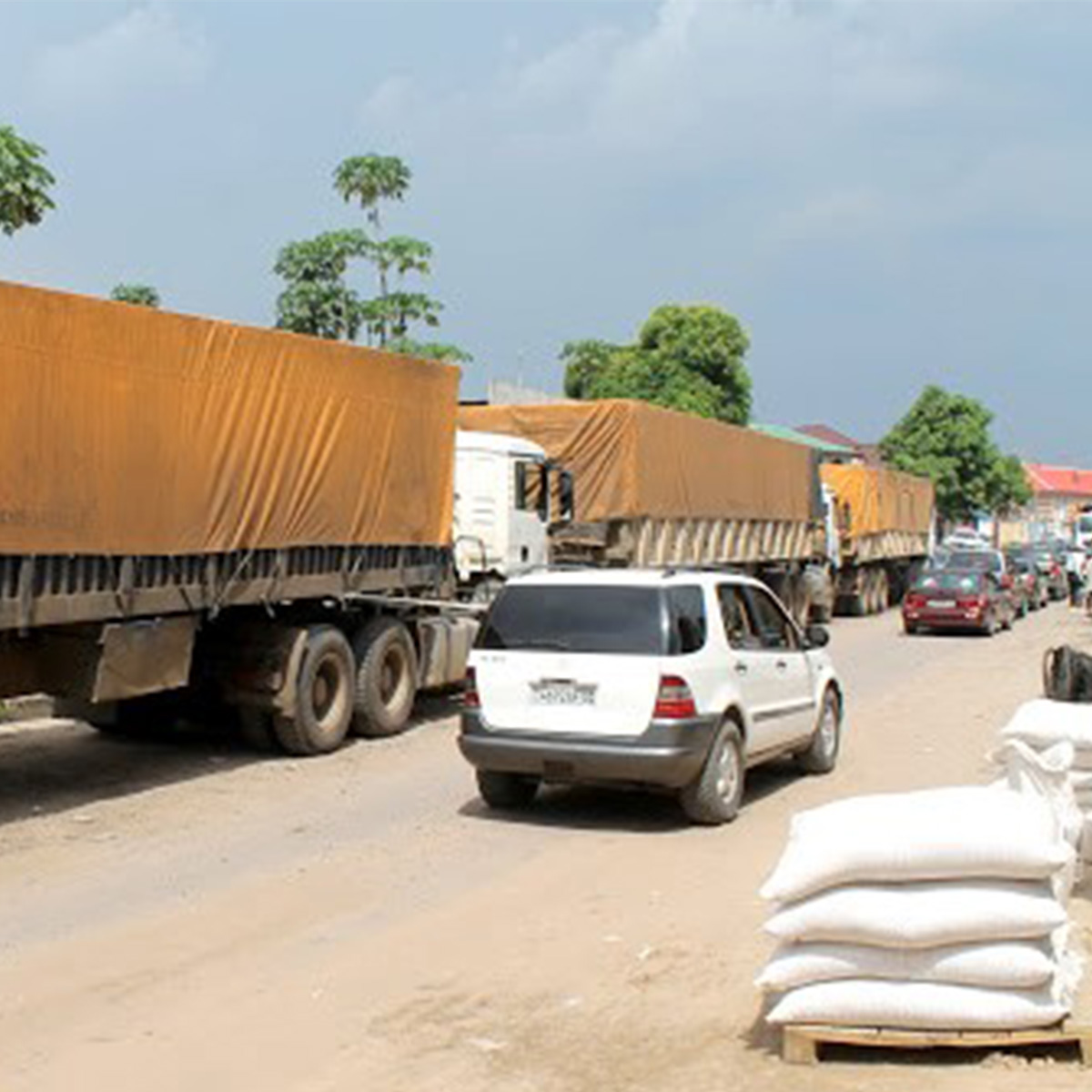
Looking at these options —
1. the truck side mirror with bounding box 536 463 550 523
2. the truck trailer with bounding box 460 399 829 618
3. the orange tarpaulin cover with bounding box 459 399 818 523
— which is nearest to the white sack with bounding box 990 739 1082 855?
the truck side mirror with bounding box 536 463 550 523

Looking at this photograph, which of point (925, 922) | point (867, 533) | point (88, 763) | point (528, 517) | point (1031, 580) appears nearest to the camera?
point (925, 922)

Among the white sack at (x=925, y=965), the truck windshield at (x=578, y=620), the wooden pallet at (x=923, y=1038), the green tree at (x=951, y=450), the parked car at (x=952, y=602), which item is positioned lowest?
the wooden pallet at (x=923, y=1038)

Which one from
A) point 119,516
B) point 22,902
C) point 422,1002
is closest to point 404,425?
point 119,516

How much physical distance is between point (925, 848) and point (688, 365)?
4424cm

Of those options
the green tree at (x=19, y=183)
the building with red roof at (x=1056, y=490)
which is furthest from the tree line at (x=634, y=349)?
the building with red roof at (x=1056, y=490)

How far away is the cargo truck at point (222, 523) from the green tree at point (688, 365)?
108 feet

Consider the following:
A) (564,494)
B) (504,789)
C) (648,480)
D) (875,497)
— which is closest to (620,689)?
(504,789)

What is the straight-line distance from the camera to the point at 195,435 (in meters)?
10.8

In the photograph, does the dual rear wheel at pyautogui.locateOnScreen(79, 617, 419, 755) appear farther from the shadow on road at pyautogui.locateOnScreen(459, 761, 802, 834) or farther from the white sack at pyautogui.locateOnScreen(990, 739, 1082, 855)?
the white sack at pyautogui.locateOnScreen(990, 739, 1082, 855)

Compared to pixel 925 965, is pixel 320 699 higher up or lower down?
higher up

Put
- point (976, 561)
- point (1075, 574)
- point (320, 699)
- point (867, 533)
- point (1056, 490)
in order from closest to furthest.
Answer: point (320, 699)
point (976, 561)
point (867, 533)
point (1075, 574)
point (1056, 490)

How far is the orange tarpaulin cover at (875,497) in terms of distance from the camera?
3609 centimetres

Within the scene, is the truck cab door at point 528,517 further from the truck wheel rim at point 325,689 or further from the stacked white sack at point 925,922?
the stacked white sack at point 925,922

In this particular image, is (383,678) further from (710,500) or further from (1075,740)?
(710,500)
